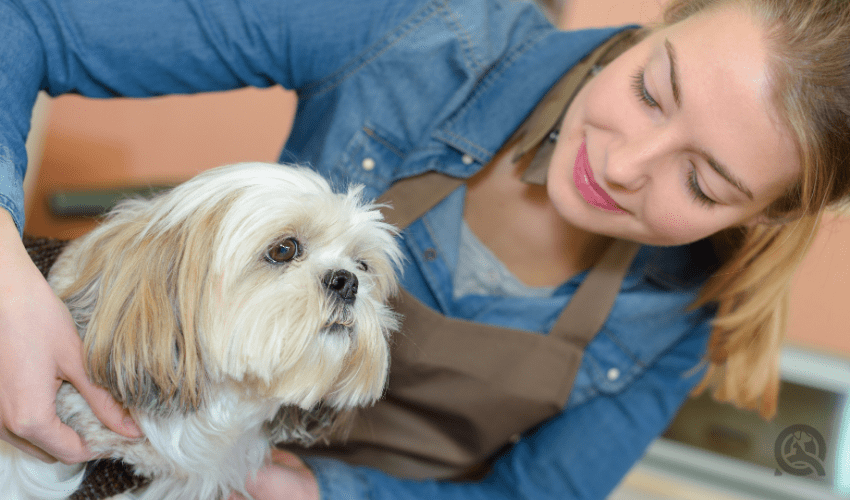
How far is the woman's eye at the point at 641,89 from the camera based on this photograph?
1127mm

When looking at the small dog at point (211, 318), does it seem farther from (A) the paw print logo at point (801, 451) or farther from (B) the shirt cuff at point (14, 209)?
(A) the paw print logo at point (801, 451)

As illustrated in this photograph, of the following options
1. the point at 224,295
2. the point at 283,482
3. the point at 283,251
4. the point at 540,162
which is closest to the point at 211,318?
the point at 224,295

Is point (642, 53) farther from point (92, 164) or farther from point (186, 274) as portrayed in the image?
point (92, 164)

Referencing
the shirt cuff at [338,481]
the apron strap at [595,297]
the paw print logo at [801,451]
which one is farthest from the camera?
the paw print logo at [801,451]

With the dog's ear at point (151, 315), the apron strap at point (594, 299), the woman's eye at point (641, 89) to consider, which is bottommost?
the apron strap at point (594, 299)

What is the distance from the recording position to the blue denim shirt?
3.85 ft

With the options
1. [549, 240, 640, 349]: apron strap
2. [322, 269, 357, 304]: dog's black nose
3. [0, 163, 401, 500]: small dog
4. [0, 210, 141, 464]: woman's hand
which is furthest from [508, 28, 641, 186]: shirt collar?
[0, 210, 141, 464]: woman's hand

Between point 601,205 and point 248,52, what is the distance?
31.9 inches

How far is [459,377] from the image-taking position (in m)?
1.40

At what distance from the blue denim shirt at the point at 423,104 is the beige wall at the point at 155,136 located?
171 centimetres

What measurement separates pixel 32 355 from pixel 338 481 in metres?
0.70

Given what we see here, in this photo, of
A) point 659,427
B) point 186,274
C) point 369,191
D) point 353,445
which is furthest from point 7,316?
point 659,427

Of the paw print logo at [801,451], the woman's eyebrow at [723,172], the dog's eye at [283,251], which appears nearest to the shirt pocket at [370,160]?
the dog's eye at [283,251]

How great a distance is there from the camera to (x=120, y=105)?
3.11 m
